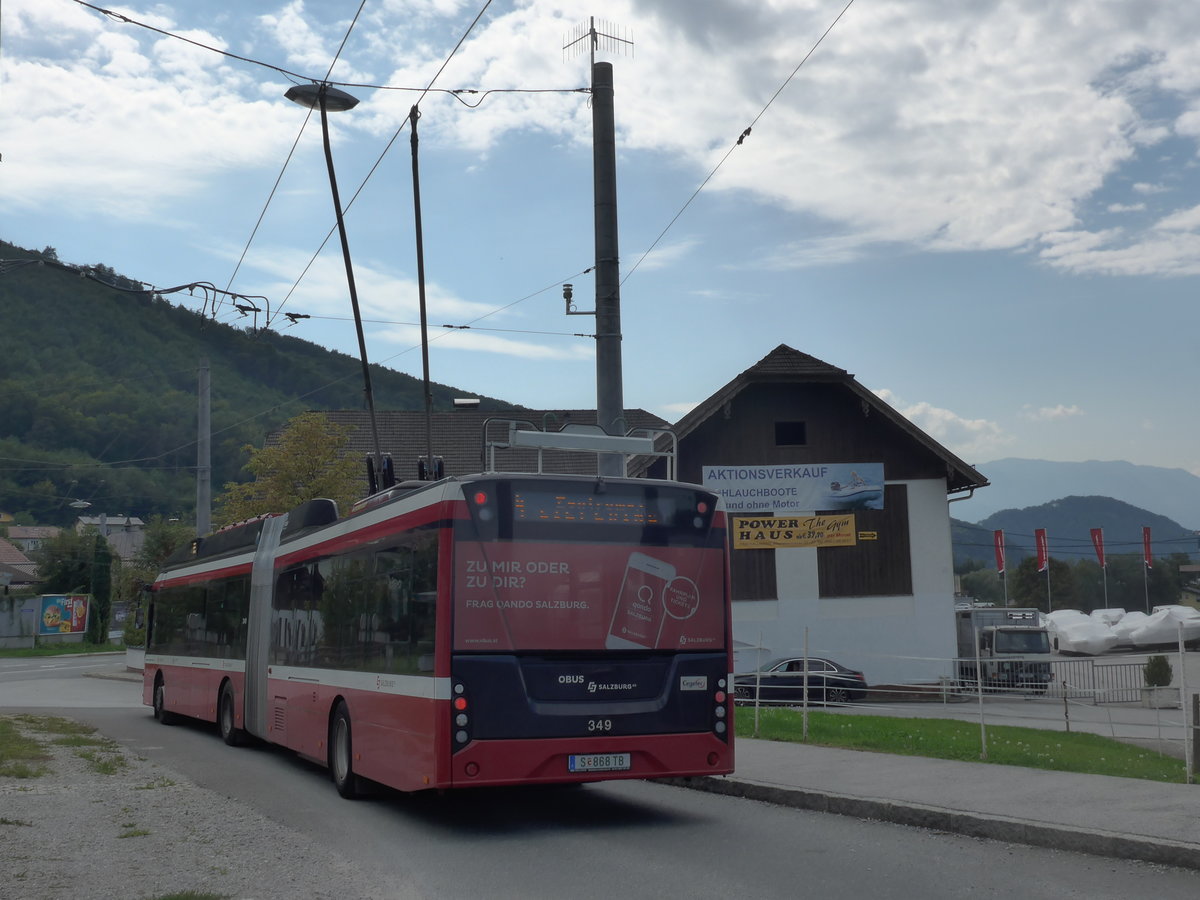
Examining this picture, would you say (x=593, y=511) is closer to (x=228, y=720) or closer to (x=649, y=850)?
(x=649, y=850)

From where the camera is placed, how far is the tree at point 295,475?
38188mm

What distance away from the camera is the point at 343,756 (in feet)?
40.0

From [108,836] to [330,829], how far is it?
5.42 feet

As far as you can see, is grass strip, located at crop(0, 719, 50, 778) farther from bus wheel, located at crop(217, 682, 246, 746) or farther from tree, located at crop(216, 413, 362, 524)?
tree, located at crop(216, 413, 362, 524)

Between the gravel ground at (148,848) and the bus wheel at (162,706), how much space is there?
33.2 ft

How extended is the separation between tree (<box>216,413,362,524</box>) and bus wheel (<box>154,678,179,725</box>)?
46.8 feet

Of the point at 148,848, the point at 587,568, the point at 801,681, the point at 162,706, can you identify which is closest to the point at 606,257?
the point at 587,568

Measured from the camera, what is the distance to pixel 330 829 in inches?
399

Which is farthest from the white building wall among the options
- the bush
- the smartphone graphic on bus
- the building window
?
the smartphone graphic on bus

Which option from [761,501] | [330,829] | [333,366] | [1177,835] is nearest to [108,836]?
[330,829]

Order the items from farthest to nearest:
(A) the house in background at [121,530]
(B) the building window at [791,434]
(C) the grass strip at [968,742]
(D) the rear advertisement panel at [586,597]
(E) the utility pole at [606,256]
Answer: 1. (A) the house in background at [121,530]
2. (B) the building window at [791,434]
3. (E) the utility pole at [606,256]
4. (C) the grass strip at [968,742]
5. (D) the rear advertisement panel at [586,597]

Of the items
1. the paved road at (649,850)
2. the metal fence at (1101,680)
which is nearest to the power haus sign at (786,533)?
the metal fence at (1101,680)

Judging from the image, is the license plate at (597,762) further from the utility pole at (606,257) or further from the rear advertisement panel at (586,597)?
the utility pole at (606,257)

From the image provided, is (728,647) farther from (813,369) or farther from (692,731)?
(813,369)
